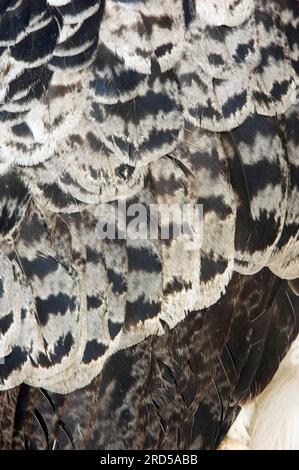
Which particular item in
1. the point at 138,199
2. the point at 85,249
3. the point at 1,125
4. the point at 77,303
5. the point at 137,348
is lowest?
the point at 137,348

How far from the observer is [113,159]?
1738 millimetres

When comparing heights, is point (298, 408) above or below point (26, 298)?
below

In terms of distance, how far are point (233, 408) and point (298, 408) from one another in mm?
193

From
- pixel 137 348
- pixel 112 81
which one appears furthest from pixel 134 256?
pixel 112 81

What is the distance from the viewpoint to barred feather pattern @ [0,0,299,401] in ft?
5.67

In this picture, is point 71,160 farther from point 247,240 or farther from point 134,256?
point 247,240

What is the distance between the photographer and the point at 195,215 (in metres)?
1.81

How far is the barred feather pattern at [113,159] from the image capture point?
173 centimetres

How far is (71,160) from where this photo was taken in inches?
67.8

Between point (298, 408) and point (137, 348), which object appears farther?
point (298, 408)

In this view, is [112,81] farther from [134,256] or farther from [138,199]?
[134,256]

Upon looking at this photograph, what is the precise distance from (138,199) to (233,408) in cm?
73
